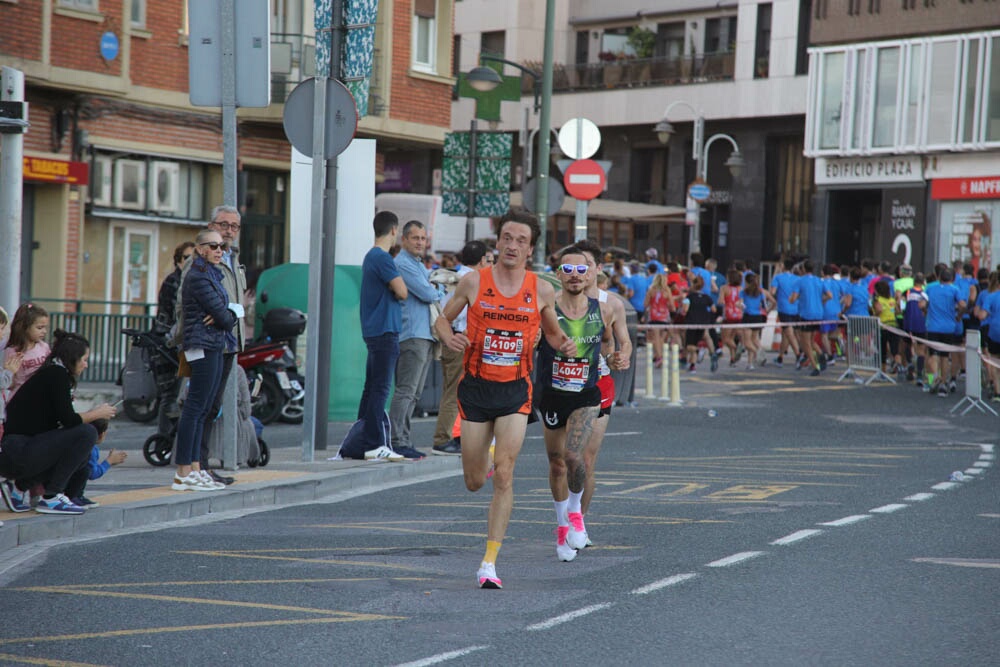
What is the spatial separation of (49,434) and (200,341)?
1603 millimetres

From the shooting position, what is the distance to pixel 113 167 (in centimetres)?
2495

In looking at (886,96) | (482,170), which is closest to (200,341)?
(482,170)

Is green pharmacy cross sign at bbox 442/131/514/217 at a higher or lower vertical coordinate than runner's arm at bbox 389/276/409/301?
higher

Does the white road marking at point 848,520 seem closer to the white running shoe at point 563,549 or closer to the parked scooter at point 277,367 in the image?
the white running shoe at point 563,549

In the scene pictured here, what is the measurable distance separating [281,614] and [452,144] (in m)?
15.1

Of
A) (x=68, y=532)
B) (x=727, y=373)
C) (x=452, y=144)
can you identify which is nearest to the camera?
(x=68, y=532)

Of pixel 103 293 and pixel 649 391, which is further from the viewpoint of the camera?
pixel 103 293

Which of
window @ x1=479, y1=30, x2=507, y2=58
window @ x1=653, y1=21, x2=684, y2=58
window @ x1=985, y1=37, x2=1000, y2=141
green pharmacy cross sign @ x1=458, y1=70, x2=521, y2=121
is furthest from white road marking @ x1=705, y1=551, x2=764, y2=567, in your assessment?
window @ x1=479, y1=30, x2=507, y2=58

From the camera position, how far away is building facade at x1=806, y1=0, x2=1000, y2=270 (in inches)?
1598

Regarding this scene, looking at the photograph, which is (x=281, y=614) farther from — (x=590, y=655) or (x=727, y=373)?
(x=727, y=373)

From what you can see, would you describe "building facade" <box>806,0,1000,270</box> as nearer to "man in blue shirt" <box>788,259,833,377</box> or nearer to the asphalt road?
"man in blue shirt" <box>788,259,833,377</box>

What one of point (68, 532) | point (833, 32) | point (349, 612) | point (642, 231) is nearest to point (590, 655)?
point (349, 612)

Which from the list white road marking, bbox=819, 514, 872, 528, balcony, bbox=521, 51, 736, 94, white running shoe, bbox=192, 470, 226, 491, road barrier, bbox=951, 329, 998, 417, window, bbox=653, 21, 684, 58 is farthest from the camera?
window, bbox=653, 21, 684, 58

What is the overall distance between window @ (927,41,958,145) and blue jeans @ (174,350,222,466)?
33736mm
